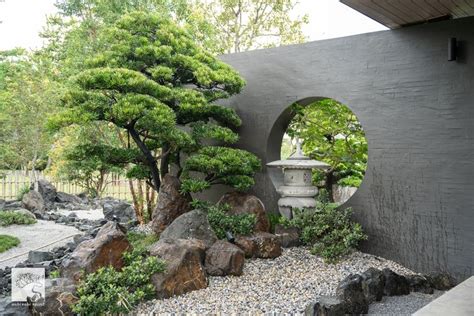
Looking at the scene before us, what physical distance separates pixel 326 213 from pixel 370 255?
747 mm

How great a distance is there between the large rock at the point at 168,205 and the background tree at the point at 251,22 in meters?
8.90

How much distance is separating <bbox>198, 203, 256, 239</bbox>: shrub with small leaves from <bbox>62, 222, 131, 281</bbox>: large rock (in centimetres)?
132

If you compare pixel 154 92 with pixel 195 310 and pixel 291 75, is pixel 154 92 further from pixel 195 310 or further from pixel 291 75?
pixel 195 310

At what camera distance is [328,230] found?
5.45 meters

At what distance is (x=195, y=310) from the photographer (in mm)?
3768

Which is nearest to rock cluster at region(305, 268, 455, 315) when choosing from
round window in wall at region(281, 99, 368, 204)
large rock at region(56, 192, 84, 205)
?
round window in wall at region(281, 99, 368, 204)

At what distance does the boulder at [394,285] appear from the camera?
403cm

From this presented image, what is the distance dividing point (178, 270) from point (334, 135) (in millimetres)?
4141

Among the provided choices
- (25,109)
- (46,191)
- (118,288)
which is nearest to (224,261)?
(118,288)

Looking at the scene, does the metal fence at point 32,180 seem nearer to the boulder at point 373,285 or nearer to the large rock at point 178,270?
the large rock at point 178,270

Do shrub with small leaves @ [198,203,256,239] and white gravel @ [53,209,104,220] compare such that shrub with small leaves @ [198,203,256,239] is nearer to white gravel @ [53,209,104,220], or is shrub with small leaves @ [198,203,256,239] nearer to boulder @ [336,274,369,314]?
boulder @ [336,274,369,314]

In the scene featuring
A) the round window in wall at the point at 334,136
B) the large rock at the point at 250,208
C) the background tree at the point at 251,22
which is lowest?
the large rock at the point at 250,208

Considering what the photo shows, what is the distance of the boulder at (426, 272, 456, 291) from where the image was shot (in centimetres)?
437

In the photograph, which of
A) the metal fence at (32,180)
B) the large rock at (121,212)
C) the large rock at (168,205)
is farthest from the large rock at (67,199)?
the large rock at (168,205)
